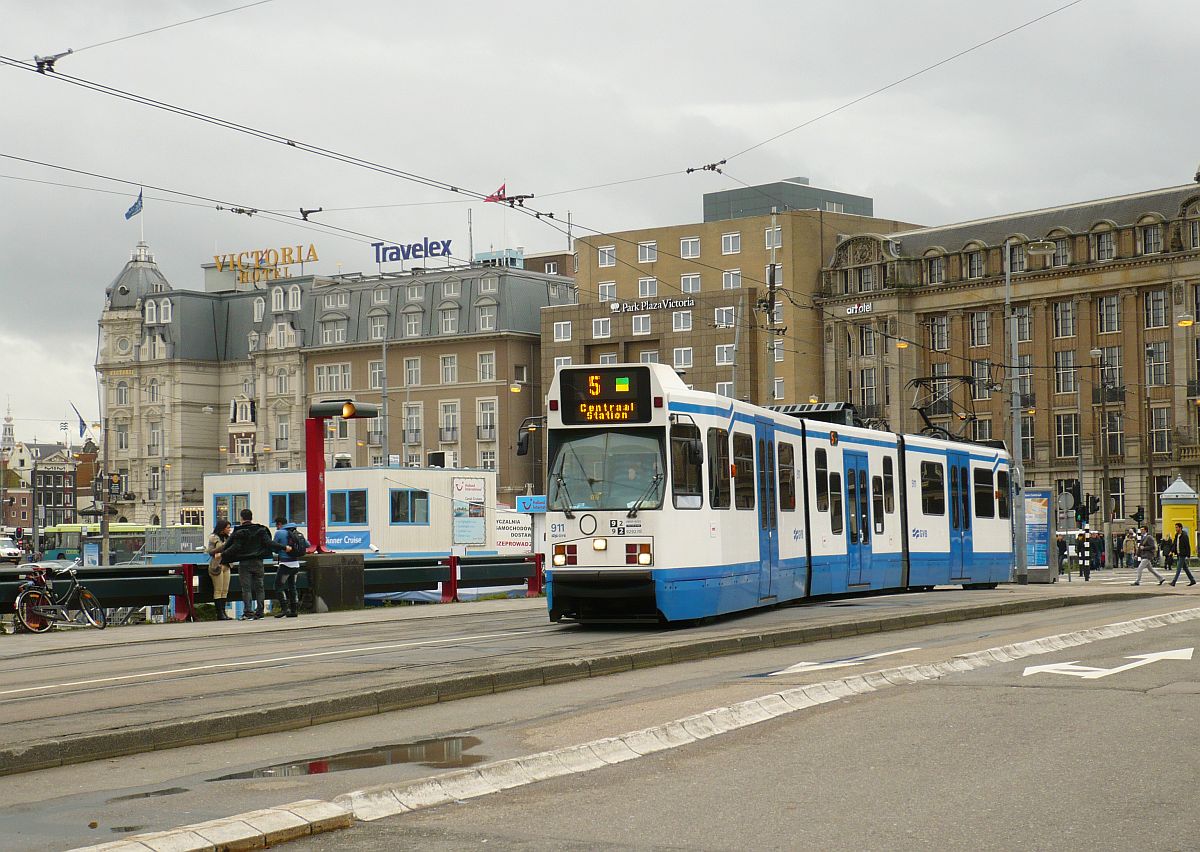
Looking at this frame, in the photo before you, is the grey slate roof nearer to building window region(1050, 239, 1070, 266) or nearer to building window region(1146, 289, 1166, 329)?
building window region(1050, 239, 1070, 266)

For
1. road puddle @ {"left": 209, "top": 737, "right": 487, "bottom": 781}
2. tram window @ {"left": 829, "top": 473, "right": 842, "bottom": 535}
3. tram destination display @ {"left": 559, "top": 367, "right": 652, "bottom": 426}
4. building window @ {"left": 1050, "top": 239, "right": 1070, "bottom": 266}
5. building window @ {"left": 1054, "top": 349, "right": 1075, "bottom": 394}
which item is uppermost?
building window @ {"left": 1050, "top": 239, "right": 1070, "bottom": 266}

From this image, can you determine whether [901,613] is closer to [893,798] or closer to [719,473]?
[719,473]

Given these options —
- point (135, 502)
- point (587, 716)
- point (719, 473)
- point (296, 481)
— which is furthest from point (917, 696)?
point (135, 502)

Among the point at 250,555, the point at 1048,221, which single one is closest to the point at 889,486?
the point at 250,555

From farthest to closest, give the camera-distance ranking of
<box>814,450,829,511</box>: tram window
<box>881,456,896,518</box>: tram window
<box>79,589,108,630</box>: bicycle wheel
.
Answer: <box>881,456,896,518</box>: tram window → <box>814,450,829,511</box>: tram window → <box>79,589,108,630</box>: bicycle wheel

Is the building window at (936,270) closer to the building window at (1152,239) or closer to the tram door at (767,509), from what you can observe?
the building window at (1152,239)

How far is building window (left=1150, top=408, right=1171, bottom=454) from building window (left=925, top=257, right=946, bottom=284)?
48.3ft

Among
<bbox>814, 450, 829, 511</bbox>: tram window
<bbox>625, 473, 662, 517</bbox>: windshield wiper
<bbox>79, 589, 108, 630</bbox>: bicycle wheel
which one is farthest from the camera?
<bbox>814, 450, 829, 511</bbox>: tram window

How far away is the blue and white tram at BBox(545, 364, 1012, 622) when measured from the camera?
19422 millimetres

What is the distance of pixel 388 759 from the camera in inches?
380

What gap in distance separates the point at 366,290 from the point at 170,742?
9948 cm

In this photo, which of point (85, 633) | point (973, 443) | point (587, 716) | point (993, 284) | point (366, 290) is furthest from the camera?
point (366, 290)

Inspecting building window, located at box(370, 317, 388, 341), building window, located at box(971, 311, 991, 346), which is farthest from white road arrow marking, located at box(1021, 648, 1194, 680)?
building window, located at box(370, 317, 388, 341)

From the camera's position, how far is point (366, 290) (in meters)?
108
